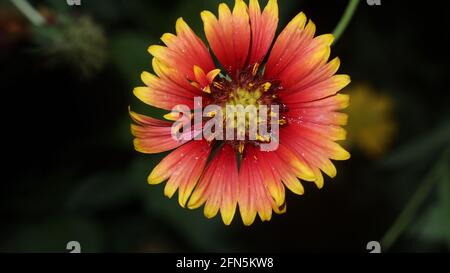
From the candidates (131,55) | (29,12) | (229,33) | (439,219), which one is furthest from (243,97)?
(439,219)

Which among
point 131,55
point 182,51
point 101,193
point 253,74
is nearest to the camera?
point 182,51

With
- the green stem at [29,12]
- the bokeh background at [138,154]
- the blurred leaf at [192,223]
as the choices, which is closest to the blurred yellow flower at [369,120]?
the bokeh background at [138,154]

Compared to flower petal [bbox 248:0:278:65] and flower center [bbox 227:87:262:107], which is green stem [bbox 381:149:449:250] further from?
flower petal [bbox 248:0:278:65]

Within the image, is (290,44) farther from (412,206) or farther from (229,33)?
(412,206)

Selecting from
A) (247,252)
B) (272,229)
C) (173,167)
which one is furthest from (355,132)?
(173,167)

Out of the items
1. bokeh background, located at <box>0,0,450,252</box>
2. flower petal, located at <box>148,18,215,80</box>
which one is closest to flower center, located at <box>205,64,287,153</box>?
flower petal, located at <box>148,18,215,80</box>

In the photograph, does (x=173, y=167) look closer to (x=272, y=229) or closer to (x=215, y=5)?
(x=215, y=5)

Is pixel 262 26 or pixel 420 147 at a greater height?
pixel 262 26
